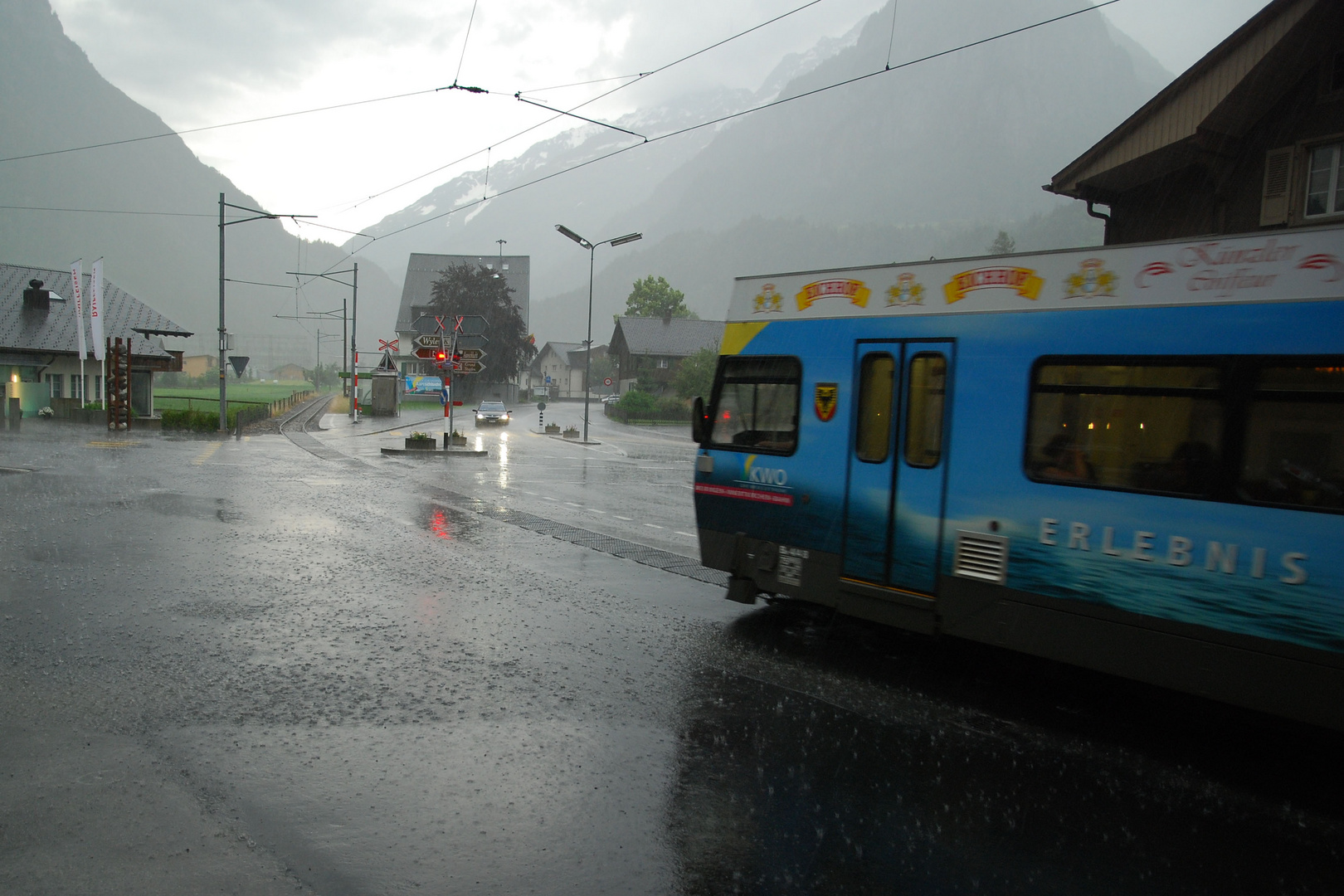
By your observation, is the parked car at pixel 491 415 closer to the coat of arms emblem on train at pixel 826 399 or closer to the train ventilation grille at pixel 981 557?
the coat of arms emblem on train at pixel 826 399

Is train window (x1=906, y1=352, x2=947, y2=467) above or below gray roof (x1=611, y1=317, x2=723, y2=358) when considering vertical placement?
below

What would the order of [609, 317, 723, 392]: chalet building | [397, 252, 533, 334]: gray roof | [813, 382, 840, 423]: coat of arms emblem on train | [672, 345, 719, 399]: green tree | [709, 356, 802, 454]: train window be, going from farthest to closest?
[397, 252, 533, 334]: gray roof, [609, 317, 723, 392]: chalet building, [672, 345, 719, 399]: green tree, [709, 356, 802, 454]: train window, [813, 382, 840, 423]: coat of arms emblem on train

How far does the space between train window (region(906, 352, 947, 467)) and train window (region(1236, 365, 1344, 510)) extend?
199cm

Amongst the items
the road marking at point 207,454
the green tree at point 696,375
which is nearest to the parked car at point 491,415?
the green tree at point 696,375

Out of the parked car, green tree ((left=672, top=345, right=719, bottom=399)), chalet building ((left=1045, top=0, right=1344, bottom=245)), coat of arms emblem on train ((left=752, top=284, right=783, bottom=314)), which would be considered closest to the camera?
coat of arms emblem on train ((left=752, top=284, right=783, bottom=314))

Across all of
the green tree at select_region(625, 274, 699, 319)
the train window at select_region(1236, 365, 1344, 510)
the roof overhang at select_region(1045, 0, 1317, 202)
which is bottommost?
the train window at select_region(1236, 365, 1344, 510)

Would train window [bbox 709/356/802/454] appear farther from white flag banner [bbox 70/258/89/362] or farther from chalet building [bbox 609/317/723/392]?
chalet building [bbox 609/317/723/392]

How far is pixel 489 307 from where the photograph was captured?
77.1m

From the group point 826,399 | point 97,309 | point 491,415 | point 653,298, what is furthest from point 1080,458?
point 653,298

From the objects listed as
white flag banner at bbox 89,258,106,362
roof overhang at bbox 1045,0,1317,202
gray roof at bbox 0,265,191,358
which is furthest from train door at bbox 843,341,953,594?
gray roof at bbox 0,265,191,358

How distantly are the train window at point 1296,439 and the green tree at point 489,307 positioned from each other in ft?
242

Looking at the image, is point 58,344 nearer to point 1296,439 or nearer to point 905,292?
point 905,292

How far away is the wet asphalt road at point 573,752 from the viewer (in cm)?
375

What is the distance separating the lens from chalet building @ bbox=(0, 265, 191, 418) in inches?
1463
